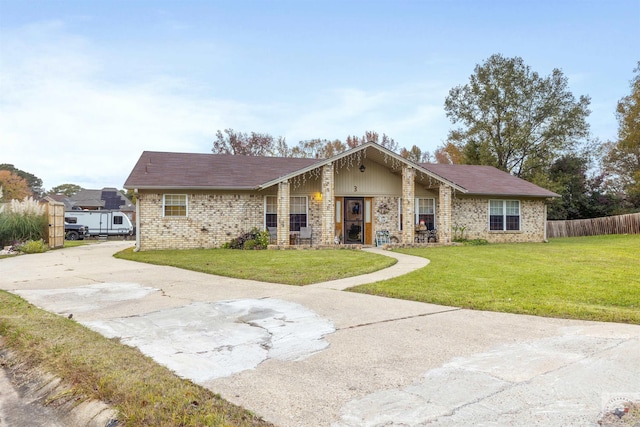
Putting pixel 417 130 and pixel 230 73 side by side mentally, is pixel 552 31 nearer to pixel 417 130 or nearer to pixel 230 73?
pixel 230 73

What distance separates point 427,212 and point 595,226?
514 inches

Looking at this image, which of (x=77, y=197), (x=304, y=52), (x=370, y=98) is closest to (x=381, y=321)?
(x=304, y=52)

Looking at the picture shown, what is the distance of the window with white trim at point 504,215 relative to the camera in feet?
65.3

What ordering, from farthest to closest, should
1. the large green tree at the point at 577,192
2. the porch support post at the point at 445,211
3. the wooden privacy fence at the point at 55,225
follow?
the large green tree at the point at 577,192 < the wooden privacy fence at the point at 55,225 < the porch support post at the point at 445,211

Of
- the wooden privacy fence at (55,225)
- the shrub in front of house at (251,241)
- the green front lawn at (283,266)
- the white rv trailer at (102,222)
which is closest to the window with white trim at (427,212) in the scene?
the green front lawn at (283,266)

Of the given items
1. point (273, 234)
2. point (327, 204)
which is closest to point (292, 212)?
point (273, 234)

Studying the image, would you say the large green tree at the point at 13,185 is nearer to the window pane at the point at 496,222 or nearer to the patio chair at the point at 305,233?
the patio chair at the point at 305,233

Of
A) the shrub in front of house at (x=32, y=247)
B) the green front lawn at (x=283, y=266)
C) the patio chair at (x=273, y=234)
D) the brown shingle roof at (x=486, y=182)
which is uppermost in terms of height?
the brown shingle roof at (x=486, y=182)

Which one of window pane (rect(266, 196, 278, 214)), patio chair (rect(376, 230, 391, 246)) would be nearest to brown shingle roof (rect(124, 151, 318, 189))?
window pane (rect(266, 196, 278, 214))

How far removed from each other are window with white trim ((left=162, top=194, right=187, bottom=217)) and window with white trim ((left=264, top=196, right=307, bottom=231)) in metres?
3.32

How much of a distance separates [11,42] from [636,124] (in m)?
35.6

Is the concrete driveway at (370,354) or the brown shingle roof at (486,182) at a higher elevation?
the brown shingle roof at (486,182)

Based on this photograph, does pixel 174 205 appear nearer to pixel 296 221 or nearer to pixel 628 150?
pixel 296 221

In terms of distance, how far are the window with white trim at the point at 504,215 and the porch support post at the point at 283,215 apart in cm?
1038
